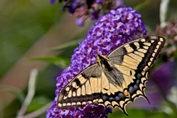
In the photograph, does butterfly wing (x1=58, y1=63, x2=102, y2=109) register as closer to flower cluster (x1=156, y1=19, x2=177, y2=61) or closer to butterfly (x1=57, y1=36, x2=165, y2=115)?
butterfly (x1=57, y1=36, x2=165, y2=115)

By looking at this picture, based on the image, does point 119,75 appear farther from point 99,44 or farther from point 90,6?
point 90,6

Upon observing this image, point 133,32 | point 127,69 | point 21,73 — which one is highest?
point 21,73

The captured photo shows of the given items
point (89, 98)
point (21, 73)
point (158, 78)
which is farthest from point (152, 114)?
point (21, 73)

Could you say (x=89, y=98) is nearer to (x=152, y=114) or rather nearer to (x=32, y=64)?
(x=152, y=114)

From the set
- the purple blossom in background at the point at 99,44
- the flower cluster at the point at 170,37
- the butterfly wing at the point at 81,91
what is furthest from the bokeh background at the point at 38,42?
the butterfly wing at the point at 81,91

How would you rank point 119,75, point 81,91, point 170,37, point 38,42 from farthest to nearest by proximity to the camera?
point 38,42
point 170,37
point 119,75
point 81,91

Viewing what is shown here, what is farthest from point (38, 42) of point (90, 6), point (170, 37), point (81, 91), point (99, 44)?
point (81, 91)
